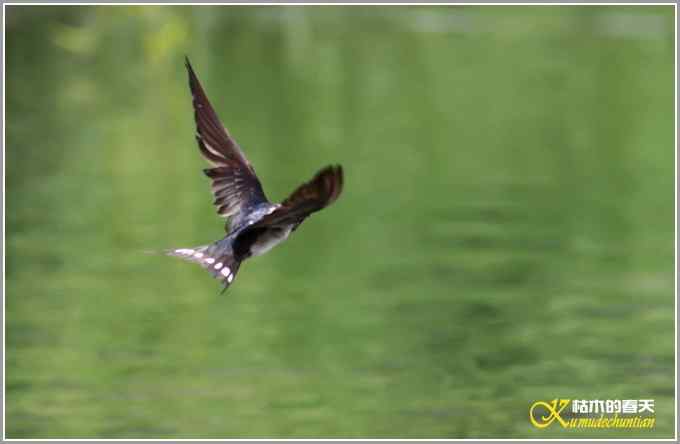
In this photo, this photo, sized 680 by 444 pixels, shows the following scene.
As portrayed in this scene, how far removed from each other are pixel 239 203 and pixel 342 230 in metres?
A: 7.80

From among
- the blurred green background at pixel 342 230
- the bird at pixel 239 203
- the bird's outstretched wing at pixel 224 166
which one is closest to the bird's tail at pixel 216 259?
the bird at pixel 239 203

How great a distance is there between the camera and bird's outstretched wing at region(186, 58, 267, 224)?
607cm

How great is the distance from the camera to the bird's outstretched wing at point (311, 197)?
486 cm

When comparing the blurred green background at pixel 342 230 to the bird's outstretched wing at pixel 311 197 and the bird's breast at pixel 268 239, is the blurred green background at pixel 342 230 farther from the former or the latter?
the bird's outstretched wing at pixel 311 197

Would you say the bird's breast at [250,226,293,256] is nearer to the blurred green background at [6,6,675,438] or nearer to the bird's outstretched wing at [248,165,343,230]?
the bird's outstretched wing at [248,165,343,230]

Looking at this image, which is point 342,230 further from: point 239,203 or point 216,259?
point 216,259

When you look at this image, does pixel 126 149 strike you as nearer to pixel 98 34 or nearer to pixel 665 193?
pixel 665 193

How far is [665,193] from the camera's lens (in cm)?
1574

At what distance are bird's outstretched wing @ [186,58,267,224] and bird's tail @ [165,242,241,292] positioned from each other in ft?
1.72

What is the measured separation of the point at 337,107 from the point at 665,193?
6221mm

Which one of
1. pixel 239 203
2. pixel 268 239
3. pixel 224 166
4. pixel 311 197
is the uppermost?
pixel 224 166

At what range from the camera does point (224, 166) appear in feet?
20.4

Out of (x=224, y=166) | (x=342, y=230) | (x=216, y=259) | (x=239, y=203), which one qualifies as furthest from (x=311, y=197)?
(x=342, y=230)

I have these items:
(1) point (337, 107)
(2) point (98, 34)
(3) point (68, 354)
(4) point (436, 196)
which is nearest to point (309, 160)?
(4) point (436, 196)
